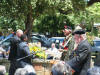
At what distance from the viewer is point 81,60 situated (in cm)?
499

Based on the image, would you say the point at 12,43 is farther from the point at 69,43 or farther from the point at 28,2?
the point at 28,2

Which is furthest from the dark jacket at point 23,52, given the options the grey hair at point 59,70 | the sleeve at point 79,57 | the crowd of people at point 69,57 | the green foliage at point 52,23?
the green foliage at point 52,23

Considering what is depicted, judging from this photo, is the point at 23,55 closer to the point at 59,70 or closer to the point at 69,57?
the point at 69,57

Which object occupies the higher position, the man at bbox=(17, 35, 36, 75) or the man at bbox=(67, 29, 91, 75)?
the man at bbox=(67, 29, 91, 75)

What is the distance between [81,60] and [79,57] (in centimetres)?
7

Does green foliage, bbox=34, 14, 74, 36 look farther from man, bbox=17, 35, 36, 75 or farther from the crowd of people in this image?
man, bbox=17, 35, 36, 75

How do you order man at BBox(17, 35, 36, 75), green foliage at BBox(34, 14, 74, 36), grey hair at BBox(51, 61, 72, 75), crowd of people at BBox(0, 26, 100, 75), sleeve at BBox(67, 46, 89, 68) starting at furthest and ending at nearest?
green foliage at BBox(34, 14, 74, 36) → man at BBox(17, 35, 36, 75) → sleeve at BBox(67, 46, 89, 68) → crowd of people at BBox(0, 26, 100, 75) → grey hair at BBox(51, 61, 72, 75)


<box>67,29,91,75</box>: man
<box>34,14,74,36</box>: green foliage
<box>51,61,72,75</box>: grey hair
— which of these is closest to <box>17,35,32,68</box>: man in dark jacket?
<box>67,29,91,75</box>: man

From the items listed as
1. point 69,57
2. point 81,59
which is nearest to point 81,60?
point 81,59

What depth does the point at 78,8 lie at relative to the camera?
72.1 feet

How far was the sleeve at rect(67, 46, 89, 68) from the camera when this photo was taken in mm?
4984

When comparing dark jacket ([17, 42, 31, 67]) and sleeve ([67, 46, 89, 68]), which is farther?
dark jacket ([17, 42, 31, 67])

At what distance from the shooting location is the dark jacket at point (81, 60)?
16.4ft

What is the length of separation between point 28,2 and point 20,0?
2.23ft
